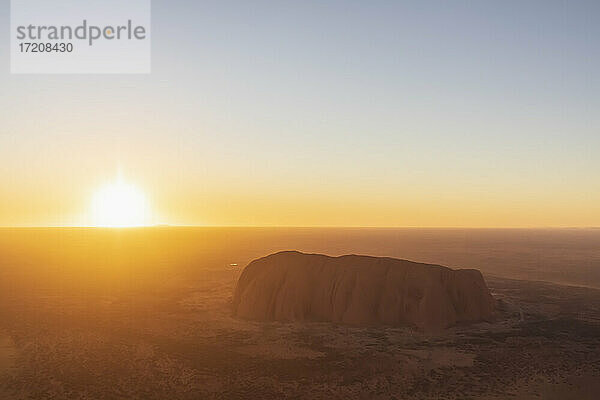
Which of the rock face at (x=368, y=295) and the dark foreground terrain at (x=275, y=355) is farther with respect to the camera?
the rock face at (x=368, y=295)

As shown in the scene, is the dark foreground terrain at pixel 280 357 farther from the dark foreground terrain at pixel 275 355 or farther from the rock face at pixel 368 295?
the rock face at pixel 368 295

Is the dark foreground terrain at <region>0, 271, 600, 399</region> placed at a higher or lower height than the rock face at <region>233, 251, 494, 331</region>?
lower

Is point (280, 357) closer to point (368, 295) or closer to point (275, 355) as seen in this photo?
point (275, 355)

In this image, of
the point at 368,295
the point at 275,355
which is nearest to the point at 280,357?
the point at 275,355

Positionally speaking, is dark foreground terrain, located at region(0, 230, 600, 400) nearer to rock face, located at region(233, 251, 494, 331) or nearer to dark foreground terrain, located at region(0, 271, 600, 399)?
dark foreground terrain, located at region(0, 271, 600, 399)

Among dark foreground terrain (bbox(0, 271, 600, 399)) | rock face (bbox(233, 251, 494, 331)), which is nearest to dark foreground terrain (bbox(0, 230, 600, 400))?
dark foreground terrain (bbox(0, 271, 600, 399))

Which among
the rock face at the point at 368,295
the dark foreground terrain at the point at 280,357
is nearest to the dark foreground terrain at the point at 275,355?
the dark foreground terrain at the point at 280,357
